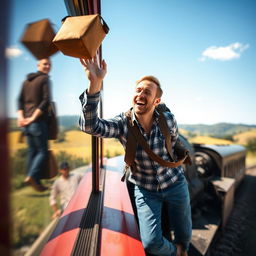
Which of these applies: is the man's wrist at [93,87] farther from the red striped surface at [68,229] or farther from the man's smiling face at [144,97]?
the red striped surface at [68,229]

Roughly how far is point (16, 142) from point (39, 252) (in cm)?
89

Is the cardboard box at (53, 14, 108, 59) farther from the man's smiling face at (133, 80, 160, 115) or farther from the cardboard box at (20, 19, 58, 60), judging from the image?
the man's smiling face at (133, 80, 160, 115)

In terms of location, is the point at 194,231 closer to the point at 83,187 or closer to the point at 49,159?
the point at 83,187

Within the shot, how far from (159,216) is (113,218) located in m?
0.39

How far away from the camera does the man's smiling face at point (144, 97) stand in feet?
4.98

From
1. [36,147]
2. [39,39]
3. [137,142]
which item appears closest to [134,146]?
[137,142]

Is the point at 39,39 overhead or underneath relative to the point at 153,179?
overhead

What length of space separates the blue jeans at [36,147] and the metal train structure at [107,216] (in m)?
0.51

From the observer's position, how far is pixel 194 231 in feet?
9.17

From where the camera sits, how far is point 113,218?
57.2 inches

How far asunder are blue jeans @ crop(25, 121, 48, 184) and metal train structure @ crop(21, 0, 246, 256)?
51 centimetres

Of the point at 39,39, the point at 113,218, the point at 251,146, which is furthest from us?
the point at 251,146

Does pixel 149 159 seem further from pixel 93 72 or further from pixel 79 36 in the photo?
pixel 79 36

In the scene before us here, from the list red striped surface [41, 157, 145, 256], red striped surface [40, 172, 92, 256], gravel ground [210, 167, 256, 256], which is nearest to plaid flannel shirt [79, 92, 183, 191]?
red striped surface [41, 157, 145, 256]
